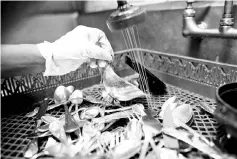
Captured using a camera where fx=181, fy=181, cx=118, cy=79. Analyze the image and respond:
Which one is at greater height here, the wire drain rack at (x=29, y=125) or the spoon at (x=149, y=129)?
the spoon at (x=149, y=129)

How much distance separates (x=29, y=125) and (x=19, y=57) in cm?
26

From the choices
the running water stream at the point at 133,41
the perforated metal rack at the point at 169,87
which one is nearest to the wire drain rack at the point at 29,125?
the perforated metal rack at the point at 169,87

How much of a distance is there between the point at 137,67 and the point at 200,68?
26 centimetres

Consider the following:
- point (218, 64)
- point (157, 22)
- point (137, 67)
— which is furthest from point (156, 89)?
point (157, 22)

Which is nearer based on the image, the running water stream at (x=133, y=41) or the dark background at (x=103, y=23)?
the dark background at (x=103, y=23)

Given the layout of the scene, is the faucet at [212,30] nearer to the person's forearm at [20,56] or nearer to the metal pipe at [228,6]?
the metal pipe at [228,6]

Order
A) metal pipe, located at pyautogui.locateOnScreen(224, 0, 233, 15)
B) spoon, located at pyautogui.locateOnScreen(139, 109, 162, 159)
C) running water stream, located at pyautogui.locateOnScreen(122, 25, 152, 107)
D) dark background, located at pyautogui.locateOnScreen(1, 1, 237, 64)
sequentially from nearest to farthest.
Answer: spoon, located at pyautogui.locateOnScreen(139, 109, 162, 159)
metal pipe, located at pyautogui.locateOnScreen(224, 0, 233, 15)
dark background, located at pyautogui.locateOnScreen(1, 1, 237, 64)
running water stream, located at pyautogui.locateOnScreen(122, 25, 152, 107)

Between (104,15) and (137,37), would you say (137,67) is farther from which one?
(104,15)

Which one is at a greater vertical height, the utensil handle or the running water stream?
the running water stream

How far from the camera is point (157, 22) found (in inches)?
36.1

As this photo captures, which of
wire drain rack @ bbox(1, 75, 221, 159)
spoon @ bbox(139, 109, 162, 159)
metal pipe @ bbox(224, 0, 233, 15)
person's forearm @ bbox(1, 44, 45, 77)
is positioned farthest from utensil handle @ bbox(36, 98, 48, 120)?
metal pipe @ bbox(224, 0, 233, 15)

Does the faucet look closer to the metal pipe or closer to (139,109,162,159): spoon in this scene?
the metal pipe

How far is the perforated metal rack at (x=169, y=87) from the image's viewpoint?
0.54 metres

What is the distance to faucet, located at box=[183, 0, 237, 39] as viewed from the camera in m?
0.58
